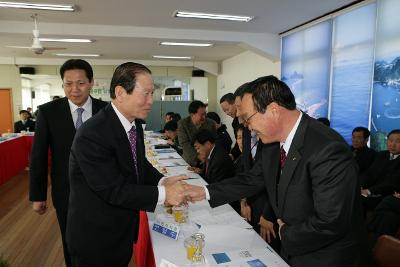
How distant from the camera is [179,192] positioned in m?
1.67

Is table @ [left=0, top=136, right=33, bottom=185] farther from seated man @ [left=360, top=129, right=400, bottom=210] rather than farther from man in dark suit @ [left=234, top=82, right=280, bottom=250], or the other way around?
seated man @ [left=360, top=129, right=400, bottom=210]

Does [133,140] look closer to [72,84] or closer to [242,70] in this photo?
[72,84]

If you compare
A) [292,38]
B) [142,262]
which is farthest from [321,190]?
[292,38]

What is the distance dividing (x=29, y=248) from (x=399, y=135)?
459 cm

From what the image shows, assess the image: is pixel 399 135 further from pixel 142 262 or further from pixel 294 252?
pixel 142 262

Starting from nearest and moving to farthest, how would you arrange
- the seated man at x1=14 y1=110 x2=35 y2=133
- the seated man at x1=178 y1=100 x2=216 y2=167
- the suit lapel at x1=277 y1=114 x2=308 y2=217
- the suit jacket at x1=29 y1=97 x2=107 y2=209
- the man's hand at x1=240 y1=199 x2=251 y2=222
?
the suit lapel at x1=277 y1=114 x2=308 y2=217, the suit jacket at x1=29 y1=97 x2=107 y2=209, the man's hand at x1=240 y1=199 x2=251 y2=222, the seated man at x1=178 y1=100 x2=216 y2=167, the seated man at x1=14 y1=110 x2=35 y2=133

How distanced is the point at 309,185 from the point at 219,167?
6.04 feet

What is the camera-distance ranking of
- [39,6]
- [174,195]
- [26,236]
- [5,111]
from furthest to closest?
[5,111] < [39,6] < [26,236] < [174,195]

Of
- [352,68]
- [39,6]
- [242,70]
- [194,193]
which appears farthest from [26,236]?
[242,70]

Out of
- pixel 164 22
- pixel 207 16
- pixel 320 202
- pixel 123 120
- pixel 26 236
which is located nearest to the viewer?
pixel 320 202

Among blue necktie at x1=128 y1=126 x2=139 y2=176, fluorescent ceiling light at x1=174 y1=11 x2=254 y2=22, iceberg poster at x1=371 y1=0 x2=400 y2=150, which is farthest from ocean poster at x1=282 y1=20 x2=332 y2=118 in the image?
blue necktie at x1=128 y1=126 x2=139 y2=176

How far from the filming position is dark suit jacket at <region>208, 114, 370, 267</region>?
3.86 ft

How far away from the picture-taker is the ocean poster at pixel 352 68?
15.1 feet

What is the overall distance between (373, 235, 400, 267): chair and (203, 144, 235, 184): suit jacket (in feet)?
5.66
